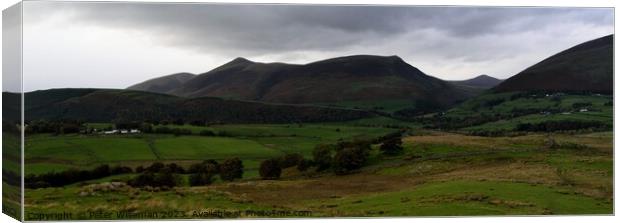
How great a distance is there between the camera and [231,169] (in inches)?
899

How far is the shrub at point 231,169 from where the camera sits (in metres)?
22.8

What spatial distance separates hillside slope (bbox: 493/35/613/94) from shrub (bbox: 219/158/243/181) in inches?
353

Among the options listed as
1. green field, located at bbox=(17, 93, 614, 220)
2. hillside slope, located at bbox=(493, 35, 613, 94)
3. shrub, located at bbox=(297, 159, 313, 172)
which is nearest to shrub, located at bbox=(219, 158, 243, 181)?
green field, located at bbox=(17, 93, 614, 220)

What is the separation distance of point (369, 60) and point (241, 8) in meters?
4.45

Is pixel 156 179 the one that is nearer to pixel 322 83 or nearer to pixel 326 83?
pixel 322 83

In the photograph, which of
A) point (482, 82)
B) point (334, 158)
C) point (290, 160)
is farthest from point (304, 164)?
point (482, 82)

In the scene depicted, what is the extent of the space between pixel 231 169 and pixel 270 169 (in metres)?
1.25

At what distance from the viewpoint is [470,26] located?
2338 centimetres

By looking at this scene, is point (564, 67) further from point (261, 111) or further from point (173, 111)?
point (173, 111)

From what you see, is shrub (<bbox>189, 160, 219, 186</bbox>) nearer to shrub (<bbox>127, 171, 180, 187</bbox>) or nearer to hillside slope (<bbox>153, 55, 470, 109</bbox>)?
shrub (<bbox>127, 171, 180, 187</bbox>)

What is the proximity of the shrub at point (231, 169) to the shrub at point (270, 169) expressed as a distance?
70 centimetres

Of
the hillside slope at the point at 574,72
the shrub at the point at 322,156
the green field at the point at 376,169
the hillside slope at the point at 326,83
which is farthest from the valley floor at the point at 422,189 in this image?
the hillside slope at the point at 574,72

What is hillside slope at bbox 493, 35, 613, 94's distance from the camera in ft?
78.0

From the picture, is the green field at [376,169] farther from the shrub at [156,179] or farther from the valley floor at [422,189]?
the shrub at [156,179]
